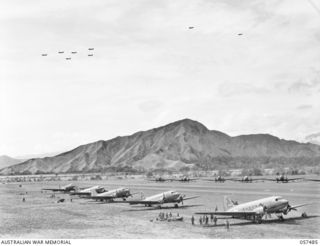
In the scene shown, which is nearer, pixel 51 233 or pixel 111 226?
pixel 51 233

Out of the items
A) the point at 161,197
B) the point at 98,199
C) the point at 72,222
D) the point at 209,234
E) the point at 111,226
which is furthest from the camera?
the point at 98,199

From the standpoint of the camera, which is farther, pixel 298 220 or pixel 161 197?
pixel 161 197

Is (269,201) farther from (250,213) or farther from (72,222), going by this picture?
(72,222)

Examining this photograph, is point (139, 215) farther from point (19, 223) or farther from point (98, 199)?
point (98, 199)

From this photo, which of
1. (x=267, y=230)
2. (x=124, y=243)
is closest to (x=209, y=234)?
(x=267, y=230)

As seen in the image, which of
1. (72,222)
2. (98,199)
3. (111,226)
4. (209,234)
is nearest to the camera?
(209,234)

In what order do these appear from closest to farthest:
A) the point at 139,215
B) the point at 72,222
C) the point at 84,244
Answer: the point at 84,244, the point at 72,222, the point at 139,215

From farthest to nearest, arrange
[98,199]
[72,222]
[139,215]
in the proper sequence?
[98,199]
[139,215]
[72,222]

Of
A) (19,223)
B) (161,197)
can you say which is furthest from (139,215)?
(19,223)

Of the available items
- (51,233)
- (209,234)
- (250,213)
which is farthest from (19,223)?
(250,213)
